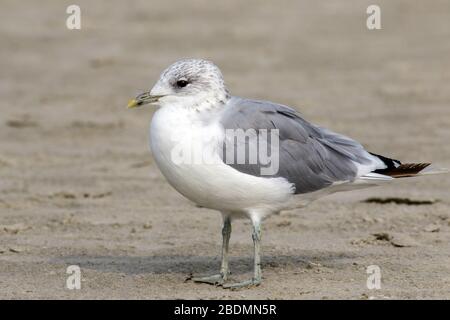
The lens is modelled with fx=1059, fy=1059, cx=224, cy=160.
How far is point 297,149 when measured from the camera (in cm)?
623

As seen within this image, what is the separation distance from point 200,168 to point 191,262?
102 centimetres

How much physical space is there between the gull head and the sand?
106 centimetres

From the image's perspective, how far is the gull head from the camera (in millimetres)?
5980

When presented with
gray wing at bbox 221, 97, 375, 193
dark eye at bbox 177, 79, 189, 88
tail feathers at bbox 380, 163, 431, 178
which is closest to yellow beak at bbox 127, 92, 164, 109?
dark eye at bbox 177, 79, 189, 88

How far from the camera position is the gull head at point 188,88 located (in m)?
5.98

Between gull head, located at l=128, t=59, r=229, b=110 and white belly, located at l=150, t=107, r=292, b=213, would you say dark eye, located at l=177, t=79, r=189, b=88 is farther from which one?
white belly, located at l=150, t=107, r=292, b=213

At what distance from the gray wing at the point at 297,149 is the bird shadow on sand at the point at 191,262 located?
582 millimetres

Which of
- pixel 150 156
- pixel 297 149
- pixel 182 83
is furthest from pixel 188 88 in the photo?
pixel 150 156

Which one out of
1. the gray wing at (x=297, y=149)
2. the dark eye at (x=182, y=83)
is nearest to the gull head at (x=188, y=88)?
the dark eye at (x=182, y=83)

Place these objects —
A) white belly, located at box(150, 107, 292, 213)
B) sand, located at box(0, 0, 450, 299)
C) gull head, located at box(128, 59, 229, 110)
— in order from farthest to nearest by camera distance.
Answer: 1. sand, located at box(0, 0, 450, 299)
2. gull head, located at box(128, 59, 229, 110)
3. white belly, located at box(150, 107, 292, 213)

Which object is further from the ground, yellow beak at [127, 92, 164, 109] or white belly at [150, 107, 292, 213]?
yellow beak at [127, 92, 164, 109]

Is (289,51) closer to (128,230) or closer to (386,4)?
(386,4)

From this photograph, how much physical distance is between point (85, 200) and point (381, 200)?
7.44ft

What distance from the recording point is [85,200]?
8188 mm
